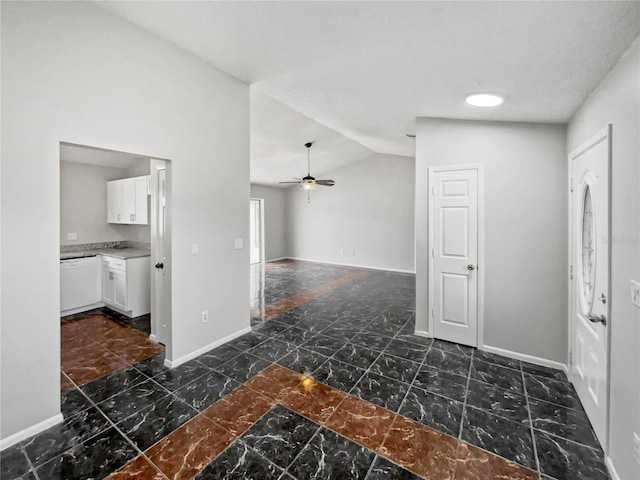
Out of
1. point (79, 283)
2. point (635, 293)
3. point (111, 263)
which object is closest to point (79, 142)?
point (111, 263)

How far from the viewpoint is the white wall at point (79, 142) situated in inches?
73.4

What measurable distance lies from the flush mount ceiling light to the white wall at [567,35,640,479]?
715 millimetres

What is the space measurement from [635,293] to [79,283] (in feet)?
19.6

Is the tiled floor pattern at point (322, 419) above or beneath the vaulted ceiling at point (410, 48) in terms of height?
beneath

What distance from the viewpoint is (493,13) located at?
4.92 feet

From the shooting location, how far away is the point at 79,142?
7.05 ft

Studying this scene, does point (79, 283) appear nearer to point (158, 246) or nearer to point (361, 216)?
A: point (158, 246)

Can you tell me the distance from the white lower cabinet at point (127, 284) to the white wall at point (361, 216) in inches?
233

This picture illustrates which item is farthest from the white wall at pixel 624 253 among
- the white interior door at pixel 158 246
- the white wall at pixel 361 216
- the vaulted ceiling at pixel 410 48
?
the white wall at pixel 361 216

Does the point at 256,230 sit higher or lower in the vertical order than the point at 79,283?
higher

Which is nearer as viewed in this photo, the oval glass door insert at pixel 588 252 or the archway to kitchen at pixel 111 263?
the oval glass door insert at pixel 588 252

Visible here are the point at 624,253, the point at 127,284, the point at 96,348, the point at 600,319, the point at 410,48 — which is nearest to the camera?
the point at 624,253

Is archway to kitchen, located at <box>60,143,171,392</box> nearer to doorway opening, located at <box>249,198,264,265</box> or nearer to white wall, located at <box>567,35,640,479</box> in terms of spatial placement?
white wall, located at <box>567,35,640,479</box>

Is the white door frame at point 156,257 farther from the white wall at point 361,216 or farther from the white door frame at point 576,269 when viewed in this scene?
the white wall at point 361,216
